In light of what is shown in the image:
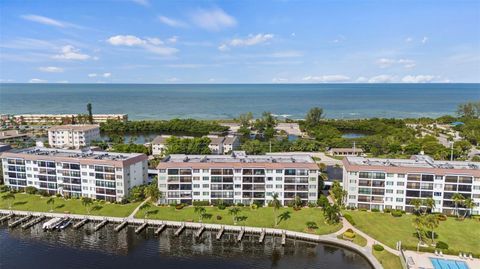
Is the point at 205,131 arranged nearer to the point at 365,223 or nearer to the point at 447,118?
the point at 365,223

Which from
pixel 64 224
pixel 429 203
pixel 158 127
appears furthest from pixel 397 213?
pixel 158 127

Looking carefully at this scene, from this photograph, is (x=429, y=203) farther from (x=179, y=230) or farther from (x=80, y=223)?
(x=80, y=223)

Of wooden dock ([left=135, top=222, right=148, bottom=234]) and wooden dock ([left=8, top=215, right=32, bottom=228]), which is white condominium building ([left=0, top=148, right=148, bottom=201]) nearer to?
wooden dock ([left=8, top=215, right=32, bottom=228])

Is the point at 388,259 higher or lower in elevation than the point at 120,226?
lower

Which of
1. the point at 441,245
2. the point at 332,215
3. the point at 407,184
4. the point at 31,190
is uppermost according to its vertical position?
the point at 407,184

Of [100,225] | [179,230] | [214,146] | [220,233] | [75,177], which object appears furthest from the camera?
[214,146]

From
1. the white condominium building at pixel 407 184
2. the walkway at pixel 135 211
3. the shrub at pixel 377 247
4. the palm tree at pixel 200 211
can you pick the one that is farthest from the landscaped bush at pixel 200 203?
the shrub at pixel 377 247
